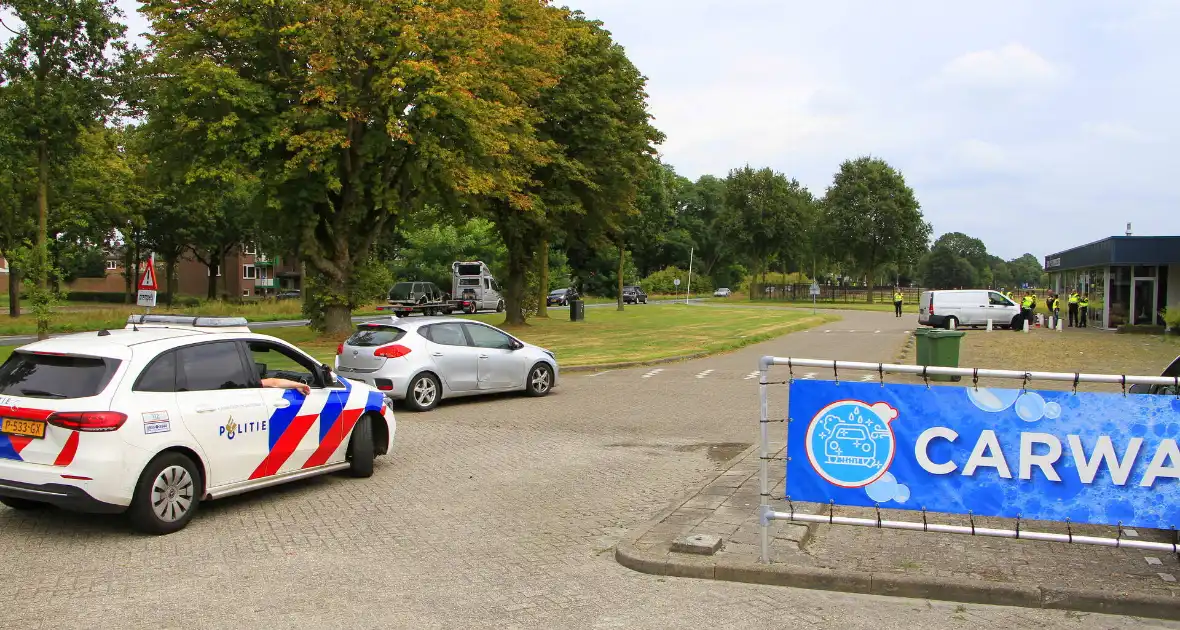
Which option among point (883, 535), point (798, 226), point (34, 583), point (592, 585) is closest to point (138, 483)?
point (34, 583)

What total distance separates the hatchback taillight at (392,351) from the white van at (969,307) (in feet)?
99.4

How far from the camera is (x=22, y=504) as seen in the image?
6844 mm

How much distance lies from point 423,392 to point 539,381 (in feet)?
8.50

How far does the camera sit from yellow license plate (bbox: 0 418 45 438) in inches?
238

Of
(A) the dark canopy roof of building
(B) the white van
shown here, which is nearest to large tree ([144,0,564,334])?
(B) the white van

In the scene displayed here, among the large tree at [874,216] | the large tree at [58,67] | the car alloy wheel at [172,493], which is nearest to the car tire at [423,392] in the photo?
the car alloy wheel at [172,493]

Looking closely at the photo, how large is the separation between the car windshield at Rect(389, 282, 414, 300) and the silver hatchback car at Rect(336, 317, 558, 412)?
31469 millimetres

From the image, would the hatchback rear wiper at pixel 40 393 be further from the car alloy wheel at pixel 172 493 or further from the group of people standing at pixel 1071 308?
the group of people standing at pixel 1071 308

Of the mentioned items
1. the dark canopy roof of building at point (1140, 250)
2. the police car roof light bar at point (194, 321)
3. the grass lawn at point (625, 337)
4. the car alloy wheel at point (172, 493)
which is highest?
the dark canopy roof of building at point (1140, 250)

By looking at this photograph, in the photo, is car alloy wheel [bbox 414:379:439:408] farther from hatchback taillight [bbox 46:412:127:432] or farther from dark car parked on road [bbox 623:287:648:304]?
dark car parked on road [bbox 623:287:648:304]

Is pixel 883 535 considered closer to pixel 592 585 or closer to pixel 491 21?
pixel 592 585

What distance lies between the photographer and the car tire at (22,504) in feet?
22.0

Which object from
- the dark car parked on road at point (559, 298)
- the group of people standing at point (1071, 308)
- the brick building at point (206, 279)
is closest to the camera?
the group of people standing at point (1071, 308)

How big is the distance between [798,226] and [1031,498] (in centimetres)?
8084
